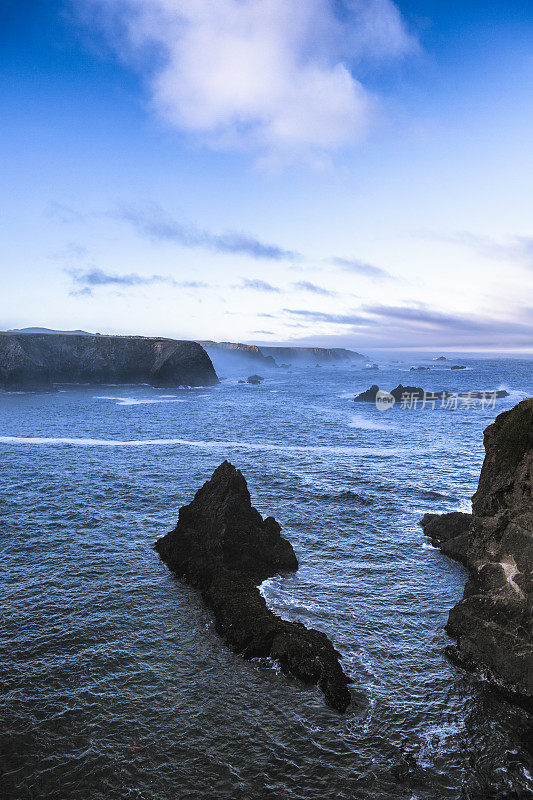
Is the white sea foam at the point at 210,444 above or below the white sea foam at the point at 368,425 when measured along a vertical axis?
below

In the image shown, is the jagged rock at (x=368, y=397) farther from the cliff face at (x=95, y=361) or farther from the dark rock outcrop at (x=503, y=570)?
the dark rock outcrop at (x=503, y=570)

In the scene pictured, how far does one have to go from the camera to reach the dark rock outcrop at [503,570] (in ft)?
61.9

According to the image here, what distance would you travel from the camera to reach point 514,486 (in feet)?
65.5

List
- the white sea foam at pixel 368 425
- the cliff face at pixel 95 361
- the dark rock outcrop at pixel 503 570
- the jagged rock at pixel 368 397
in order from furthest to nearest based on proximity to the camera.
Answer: the cliff face at pixel 95 361 < the jagged rock at pixel 368 397 < the white sea foam at pixel 368 425 < the dark rock outcrop at pixel 503 570

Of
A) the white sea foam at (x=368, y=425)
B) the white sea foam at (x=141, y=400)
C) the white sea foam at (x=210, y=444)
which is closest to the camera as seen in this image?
the white sea foam at (x=210, y=444)

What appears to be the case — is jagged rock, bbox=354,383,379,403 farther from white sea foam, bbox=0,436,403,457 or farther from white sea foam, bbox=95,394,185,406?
white sea foam, bbox=0,436,403,457

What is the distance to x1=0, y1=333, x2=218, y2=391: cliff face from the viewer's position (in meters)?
129

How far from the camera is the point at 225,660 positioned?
2058 cm

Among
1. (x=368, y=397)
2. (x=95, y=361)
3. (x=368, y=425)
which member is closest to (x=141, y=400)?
(x=95, y=361)

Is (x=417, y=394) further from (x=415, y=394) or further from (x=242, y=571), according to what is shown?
(x=242, y=571)

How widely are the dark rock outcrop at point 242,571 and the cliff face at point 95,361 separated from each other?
117165 mm

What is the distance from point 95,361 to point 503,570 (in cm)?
14457

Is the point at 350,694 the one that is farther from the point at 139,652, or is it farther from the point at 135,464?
the point at 135,464

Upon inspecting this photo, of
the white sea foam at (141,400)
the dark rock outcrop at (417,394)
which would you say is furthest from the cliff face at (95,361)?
the dark rock outcrop at (417,394)
